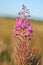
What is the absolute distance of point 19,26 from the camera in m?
2.95

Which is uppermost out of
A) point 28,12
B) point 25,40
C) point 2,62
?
point 28,12

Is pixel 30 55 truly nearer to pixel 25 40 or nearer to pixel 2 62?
pixel 25 40

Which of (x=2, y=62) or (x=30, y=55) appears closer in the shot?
(x=30, y=55)

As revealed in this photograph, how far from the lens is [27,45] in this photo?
2.87 m

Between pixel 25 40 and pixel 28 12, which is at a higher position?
pixel 28 12

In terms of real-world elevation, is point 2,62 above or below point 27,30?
below

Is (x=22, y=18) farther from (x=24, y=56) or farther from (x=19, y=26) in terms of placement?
(x=24, y=56)

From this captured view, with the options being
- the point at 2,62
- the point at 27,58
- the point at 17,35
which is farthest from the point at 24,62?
the point at 2,62

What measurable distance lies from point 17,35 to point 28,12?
21 centimetres

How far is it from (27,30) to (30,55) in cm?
20

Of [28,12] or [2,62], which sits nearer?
[28,12]

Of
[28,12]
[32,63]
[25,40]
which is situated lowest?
[32,63]

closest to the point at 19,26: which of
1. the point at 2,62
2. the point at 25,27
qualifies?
the point at 25,27

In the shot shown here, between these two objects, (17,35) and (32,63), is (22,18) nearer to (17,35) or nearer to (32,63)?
(17,35)
